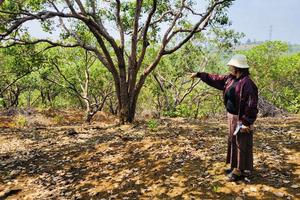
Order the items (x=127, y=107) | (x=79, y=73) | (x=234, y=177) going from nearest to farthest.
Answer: (x=234, y=177) < (x=127, y=107) < (x=79, y=73)

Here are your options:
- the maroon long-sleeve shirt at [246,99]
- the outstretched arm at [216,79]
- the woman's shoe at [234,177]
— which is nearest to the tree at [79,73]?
the outstretched arm at [216,79]

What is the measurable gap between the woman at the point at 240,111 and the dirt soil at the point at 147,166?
0.52m

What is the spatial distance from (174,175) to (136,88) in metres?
8.76

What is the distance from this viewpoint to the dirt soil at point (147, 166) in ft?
25.5

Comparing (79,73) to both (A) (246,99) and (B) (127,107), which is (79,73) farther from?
(A) (246,99)

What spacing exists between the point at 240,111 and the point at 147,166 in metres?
3.50

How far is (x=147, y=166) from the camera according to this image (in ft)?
31.7

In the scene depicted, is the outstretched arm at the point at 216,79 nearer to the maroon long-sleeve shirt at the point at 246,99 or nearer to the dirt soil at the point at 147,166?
the maroon long-sleeve shirt at the point at 246,99

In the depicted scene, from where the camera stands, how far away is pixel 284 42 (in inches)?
1834

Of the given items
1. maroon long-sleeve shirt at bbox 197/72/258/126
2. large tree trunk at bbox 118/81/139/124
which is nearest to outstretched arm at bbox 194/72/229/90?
maroon long-sleeve shirt at bbox 197/72/258/126

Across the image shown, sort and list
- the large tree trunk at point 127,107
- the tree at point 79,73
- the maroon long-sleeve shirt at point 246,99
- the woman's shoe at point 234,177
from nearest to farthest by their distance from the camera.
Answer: the maroon long-sleeve shirt at point 246,99, the woman's shoe at point 234,177, the large tree trunk at point 127,107, the tree at point 79,73

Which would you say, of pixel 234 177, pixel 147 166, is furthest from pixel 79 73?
pixel 234 177

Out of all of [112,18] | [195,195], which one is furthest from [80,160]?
[112,18]

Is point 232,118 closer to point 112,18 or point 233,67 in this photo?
point 233,67
